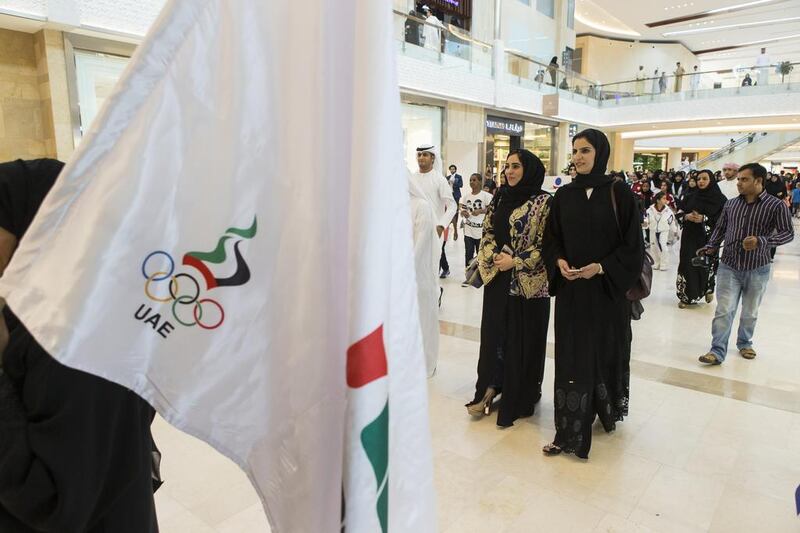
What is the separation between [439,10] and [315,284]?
17.1 metres

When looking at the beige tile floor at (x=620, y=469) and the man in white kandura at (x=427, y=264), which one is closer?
the beige tile floor at (x=620, y=469)

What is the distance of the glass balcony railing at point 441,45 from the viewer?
11945 millimetres

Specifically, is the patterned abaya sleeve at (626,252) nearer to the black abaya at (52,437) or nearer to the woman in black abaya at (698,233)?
the black abaya at (52,437)

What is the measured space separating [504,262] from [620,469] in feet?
4.14

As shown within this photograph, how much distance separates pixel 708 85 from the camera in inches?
811

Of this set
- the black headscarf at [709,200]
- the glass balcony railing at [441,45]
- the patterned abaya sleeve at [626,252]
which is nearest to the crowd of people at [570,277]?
the patterned abaya sleeve at [626,252]

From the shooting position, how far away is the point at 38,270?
64cm

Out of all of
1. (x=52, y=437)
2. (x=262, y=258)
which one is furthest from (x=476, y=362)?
(x=262, y=258)

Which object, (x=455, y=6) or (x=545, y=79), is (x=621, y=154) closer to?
(x=545, y=79)

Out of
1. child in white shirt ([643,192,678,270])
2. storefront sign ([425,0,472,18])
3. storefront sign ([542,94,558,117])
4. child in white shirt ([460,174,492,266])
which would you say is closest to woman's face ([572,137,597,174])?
child in white shirt ([460,174,492,266])

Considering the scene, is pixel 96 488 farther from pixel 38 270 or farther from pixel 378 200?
pixel 378 200

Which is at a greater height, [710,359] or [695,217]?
[695,217]

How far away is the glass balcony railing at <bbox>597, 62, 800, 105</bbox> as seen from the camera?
1922 cm

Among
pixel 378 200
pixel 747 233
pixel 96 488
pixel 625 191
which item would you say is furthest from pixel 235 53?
pixel 747 233
